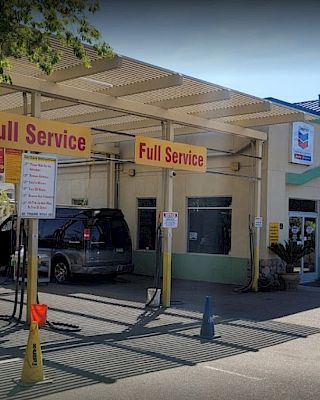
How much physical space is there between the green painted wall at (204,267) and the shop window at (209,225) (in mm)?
281

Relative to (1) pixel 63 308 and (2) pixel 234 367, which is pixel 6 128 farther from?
(2) pixel 234 367

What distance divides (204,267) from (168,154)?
6317mm

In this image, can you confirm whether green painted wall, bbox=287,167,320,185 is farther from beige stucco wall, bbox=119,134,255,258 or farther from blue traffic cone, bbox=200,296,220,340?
blue traffic cone, bbox=200,296,220,340

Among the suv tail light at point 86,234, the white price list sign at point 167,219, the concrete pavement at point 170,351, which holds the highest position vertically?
the white price list sign at point 167,219

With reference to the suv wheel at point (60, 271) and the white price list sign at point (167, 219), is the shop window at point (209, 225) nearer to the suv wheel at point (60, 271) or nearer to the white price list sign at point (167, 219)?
the suv wheel at point (60, 271)

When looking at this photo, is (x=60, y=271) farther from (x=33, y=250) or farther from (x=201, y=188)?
(x=33, y=250)

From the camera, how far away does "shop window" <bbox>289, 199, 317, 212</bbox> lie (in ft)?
59.3

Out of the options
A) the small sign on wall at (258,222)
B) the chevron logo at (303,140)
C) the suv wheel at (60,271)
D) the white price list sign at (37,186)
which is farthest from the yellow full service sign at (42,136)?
the chevron logo at (303,140)

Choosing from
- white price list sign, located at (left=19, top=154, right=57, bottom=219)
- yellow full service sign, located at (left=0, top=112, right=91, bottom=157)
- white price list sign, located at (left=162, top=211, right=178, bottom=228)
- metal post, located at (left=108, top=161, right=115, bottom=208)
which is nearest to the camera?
white price list sign, located at (left=19, top=154, right=57, bottom=219)

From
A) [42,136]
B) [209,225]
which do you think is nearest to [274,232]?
[209,225]

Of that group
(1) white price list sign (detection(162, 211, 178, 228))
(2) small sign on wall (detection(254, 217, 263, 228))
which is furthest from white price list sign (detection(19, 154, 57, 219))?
(2) small sign on wall (detection(254, 217, 263, 228))

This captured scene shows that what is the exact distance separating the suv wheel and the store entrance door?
6922mm

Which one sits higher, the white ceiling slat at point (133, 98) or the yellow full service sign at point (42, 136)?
the white ceiling slat at point (133, 98)

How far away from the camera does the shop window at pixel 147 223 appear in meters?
19.3
